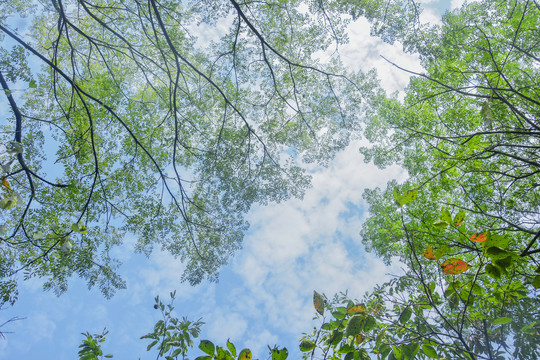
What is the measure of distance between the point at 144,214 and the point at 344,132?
14.3 feet

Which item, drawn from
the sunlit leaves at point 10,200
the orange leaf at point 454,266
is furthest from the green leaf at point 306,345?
the sunlit leaves at point 10,200

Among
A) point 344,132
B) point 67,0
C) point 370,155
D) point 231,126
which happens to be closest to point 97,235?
→ point 231,126

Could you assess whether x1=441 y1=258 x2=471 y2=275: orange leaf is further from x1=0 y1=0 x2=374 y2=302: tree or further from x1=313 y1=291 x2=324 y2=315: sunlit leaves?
x1=0 y1=0 x2=374 y2=302: tree

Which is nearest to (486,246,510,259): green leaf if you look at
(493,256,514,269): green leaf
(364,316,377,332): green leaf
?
(493,256,514,269): green leaf

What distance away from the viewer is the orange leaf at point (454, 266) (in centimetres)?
110

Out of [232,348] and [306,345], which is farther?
[306,345]

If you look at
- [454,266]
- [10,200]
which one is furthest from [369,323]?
[10,200]

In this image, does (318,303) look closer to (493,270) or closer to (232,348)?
(232,348)

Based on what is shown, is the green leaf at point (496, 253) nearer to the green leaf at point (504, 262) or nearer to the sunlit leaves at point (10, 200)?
the green leaf at point (504, 262)

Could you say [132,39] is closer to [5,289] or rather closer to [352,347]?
[5,289]

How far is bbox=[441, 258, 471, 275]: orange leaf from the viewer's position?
→ 3.61ft

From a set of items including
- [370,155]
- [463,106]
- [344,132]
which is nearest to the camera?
[344,132]

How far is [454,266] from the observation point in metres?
1.12

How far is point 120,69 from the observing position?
634cm
